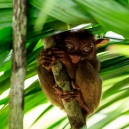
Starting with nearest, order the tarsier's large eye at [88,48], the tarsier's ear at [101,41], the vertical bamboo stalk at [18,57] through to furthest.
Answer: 1. the vertical bamboo stalk at [18,57]
2. the tarsier's ear at [101,41]
3. the tarsier's large eye at [88,48]

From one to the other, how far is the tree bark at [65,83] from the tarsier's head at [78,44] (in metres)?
0.24

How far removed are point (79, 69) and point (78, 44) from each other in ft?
0.36

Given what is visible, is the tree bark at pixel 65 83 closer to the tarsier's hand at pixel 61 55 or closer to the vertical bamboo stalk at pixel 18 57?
the tarsier's hand at pixel 61 55

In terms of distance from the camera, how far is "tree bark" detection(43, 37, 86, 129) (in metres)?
1.08

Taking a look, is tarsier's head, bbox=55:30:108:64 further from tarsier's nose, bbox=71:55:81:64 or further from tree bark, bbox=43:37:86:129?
tree bark, bbox=43:37:86:129

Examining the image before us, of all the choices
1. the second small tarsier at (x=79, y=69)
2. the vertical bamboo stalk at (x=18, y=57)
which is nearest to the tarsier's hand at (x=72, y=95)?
the second small tarsier at (x=79, y=69)

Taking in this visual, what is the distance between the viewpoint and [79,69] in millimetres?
1395

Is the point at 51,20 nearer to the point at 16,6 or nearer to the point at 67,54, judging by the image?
the point at 16,6

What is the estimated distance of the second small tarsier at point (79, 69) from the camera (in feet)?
4.43

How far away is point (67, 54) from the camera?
1.35 m

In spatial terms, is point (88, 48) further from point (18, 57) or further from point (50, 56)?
point (18, 57)

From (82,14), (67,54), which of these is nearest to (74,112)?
(67,54)

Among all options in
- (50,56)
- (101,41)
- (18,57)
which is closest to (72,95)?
(50,56)

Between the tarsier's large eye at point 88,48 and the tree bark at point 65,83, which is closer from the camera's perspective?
the tree bark at point 65,83
